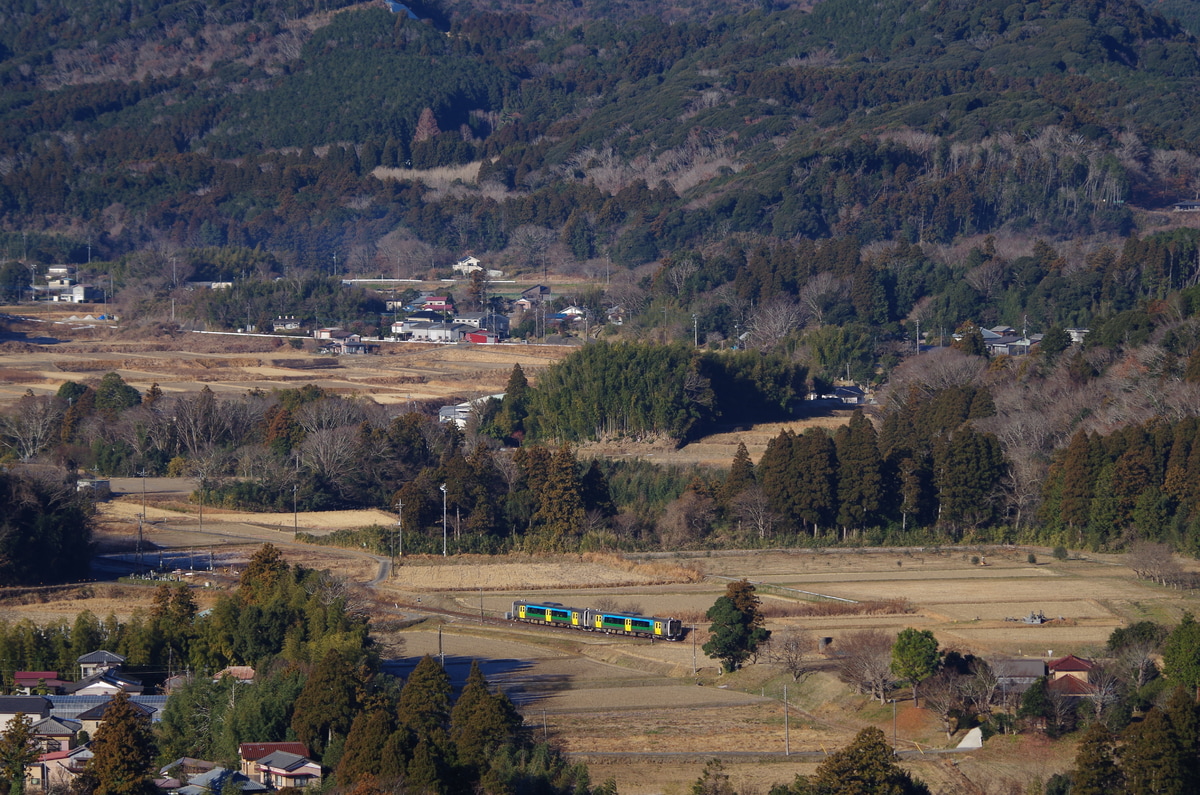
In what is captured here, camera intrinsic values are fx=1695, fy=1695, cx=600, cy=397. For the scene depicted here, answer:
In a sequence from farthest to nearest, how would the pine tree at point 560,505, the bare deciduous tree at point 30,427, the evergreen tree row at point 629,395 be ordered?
1. the evergreen tree row at point 629,395
2. the bare deciduous tree at point 30,427
3. the pine tree at point 560,505

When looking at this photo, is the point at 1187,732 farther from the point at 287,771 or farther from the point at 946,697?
the point at 287,771

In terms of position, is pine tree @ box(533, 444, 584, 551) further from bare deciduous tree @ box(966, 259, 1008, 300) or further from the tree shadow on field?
bare deciduous tree @ box(966, 259, 1008, 300)

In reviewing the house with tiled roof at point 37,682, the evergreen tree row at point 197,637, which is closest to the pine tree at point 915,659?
the evergreen tree row at point 197,637

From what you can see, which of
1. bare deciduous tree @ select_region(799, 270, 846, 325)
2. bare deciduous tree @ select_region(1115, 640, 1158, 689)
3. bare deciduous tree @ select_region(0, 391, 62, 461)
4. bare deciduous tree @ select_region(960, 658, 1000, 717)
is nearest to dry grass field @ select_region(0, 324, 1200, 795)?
bare deciduous tree @ select_region(960, 658, 1000, 717)

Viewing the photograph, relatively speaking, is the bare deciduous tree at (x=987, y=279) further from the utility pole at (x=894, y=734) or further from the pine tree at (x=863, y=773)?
the pine tree at (x=863, y=773)

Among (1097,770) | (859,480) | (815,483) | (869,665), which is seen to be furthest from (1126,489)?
(1097,770)

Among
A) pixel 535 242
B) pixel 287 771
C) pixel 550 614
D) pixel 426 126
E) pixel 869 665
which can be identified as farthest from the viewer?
pixel 426 126

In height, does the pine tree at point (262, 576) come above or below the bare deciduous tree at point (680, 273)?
below
